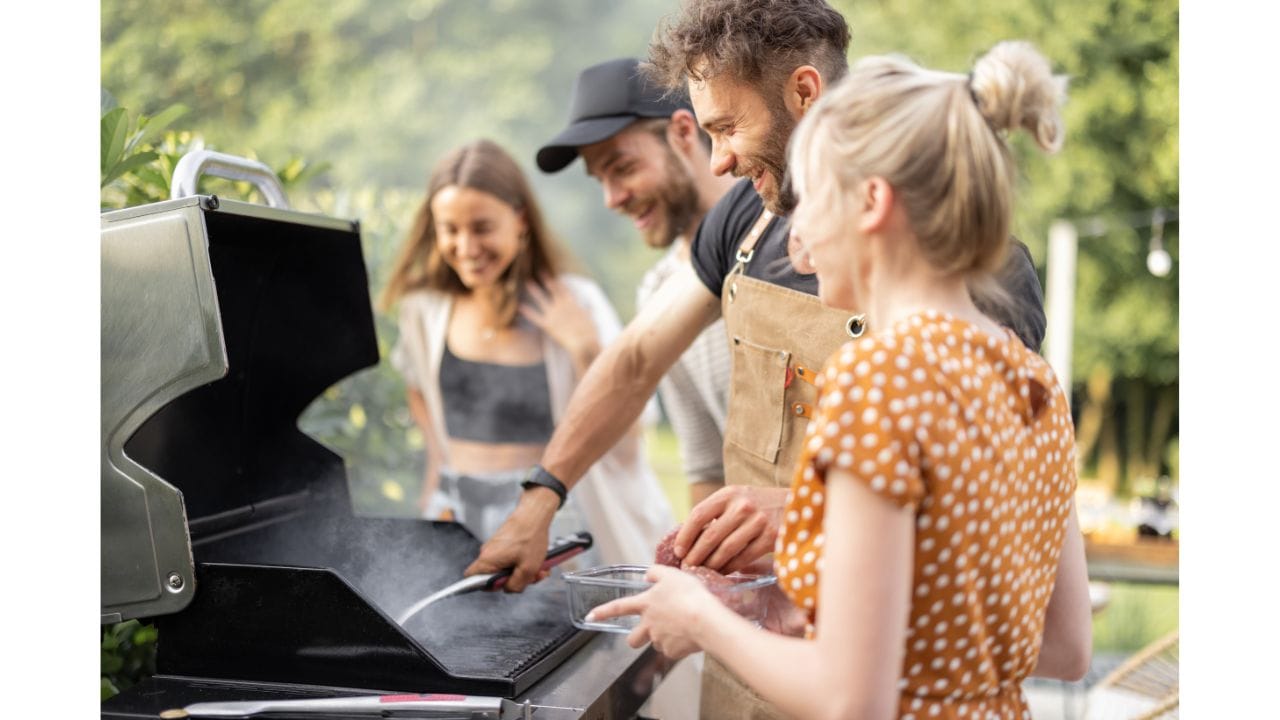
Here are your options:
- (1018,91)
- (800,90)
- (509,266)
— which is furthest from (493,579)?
(509,266)

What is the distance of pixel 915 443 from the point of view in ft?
3.05

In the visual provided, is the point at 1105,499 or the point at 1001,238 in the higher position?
the point at 1001,238

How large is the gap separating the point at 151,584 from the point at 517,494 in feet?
5.99

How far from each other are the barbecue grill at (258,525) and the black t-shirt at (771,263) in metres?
0.66

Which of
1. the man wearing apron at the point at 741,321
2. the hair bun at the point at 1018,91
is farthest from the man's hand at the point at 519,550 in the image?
the hair bun at the point at 1018,91

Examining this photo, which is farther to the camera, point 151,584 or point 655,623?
point 151,584

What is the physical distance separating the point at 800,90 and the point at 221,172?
966mm

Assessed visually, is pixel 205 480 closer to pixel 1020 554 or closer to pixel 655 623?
pixel 655 623

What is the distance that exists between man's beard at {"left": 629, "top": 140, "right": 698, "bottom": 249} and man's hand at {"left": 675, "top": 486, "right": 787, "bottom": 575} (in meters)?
1.56

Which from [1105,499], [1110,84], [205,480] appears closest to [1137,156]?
[1110,84]

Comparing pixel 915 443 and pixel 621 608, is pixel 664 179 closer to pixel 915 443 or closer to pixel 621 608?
pixel 621 608

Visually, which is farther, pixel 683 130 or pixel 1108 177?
pixel 1108 177

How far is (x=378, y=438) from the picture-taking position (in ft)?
13.6

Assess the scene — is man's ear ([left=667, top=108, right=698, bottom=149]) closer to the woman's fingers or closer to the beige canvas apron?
the beige canvas apron
